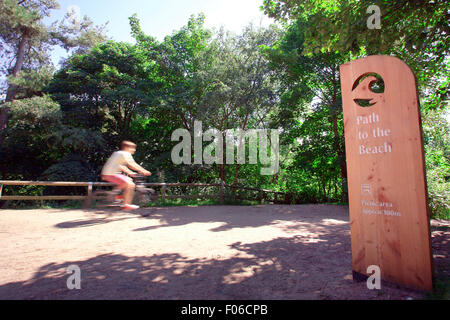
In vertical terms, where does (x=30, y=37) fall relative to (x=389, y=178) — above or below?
above

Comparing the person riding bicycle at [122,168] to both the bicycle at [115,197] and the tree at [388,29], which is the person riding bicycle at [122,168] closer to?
the bicycle at [115,197]

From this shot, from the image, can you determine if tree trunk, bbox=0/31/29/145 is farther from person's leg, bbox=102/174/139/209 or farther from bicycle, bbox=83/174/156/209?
person's leg, bbox=102/174/139/209

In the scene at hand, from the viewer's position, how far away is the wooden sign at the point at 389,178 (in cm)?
290

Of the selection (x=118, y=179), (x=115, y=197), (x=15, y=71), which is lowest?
(x=115, y=197)

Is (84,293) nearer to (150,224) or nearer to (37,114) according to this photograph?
(150,224)

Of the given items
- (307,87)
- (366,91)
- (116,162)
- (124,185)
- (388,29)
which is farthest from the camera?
(307,87)

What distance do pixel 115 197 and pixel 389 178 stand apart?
6.77 meters

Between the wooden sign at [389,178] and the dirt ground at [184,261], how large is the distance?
326mm

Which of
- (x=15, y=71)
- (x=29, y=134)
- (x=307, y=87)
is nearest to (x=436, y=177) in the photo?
(x=307, y=87)

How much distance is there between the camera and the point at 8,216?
27.8 ft

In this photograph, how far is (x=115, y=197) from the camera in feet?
24.3

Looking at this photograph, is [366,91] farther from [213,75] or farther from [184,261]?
[213,75]

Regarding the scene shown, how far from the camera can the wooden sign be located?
290cm

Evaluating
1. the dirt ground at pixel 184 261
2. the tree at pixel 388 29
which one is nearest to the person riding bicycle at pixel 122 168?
the dirt ground at pixel 184 261
